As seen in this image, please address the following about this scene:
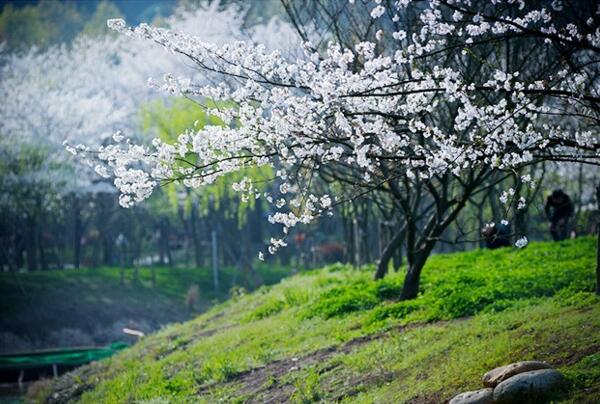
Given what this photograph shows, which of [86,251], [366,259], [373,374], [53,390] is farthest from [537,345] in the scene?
[86,251]

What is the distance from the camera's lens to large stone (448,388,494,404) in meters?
7.84

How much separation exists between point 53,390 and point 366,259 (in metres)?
11.0

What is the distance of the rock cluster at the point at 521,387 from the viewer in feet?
24.9

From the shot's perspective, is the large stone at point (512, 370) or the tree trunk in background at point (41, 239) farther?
the tree trunk in background at point (41, 239)

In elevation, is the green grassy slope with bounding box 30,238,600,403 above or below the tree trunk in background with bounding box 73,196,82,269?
below

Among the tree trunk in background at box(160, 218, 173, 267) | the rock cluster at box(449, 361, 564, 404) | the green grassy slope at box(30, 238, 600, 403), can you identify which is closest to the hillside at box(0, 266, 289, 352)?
the tree trunk in background at box(160, 218, 173, 267)

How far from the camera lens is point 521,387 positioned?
768cm

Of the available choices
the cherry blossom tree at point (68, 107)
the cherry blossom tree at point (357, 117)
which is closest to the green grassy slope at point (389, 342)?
the cherry blossom tree at point (357, 117)

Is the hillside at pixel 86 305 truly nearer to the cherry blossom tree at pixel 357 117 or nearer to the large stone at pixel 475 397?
the cherry blossom tree at pixel 357 117

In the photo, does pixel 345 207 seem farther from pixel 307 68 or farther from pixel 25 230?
pixel 25 230

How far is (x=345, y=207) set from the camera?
2653 cm

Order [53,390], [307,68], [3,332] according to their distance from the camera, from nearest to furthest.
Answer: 1. [307,68]
2. [53,390]
3. [3,332]

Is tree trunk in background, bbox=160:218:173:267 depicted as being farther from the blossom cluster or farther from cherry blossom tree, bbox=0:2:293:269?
the blossom cluster

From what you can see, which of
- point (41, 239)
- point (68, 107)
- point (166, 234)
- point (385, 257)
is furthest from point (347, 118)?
point (166, 234)
